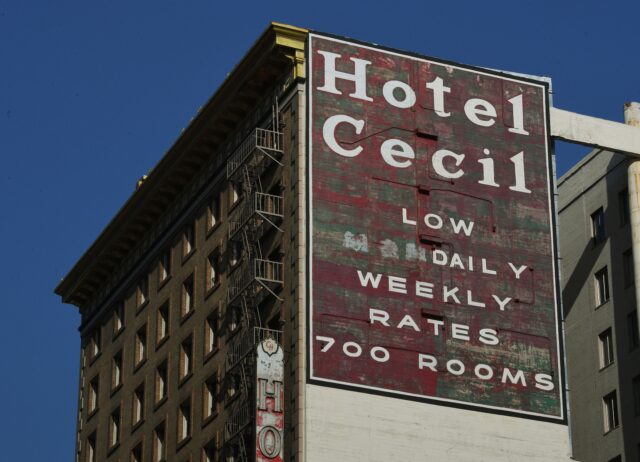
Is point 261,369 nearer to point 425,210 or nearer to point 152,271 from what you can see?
point 425,210

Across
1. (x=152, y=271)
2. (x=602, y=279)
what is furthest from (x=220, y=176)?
(x=602, y=279)

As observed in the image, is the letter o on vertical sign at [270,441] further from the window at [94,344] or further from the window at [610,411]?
the window at [94,344]

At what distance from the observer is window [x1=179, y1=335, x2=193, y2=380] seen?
293 ft

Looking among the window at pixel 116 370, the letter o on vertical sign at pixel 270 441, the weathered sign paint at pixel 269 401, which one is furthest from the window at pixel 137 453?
the letter o on vertical sign at pixel 270 441

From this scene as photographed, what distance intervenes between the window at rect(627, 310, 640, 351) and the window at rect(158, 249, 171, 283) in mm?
24895

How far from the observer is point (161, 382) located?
92938 mm

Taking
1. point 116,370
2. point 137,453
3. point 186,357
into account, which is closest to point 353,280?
point 186,357

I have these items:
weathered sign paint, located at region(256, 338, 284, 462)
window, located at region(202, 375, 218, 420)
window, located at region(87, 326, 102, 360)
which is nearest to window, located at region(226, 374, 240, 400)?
window, located at region(202, 375, 218, 420)

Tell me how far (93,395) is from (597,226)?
31.1 metres

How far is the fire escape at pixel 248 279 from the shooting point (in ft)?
261

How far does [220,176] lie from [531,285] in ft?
57.1

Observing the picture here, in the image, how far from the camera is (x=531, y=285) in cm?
8350

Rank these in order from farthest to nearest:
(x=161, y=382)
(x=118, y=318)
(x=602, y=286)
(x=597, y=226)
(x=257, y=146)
A: 1. (x=118, y=318)
2. (x=597, y=226)
3. (x=602, y=286)
4. (x=161, y=382)
5. (x=257, y=146)

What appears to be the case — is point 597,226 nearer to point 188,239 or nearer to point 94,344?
point 188,239
